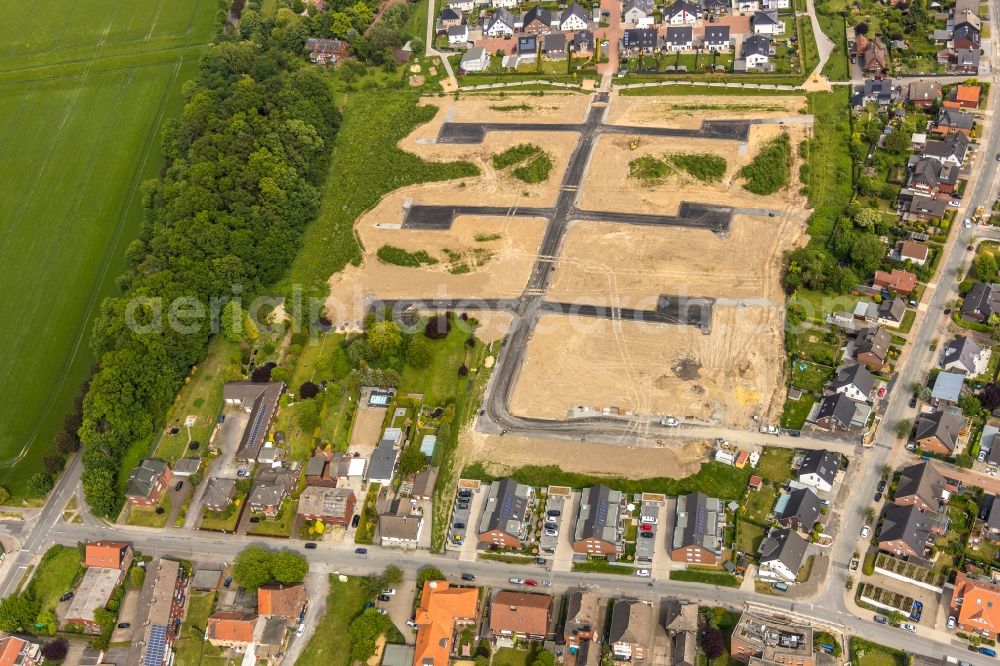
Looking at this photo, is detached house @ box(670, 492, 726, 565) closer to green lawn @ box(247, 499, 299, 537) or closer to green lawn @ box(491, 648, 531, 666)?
green lawn @ box(491, 648, 531, 666)

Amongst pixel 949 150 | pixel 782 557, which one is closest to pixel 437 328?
pixel 782 557

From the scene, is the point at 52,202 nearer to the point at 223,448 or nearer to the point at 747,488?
the point at 223,448

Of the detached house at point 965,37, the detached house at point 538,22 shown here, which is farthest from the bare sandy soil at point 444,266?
the detached house at point 965,37

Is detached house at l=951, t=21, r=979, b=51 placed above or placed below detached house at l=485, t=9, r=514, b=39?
above

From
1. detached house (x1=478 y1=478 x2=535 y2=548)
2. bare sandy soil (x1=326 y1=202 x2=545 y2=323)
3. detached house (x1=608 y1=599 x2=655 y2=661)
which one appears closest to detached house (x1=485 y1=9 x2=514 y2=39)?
bare sandy soil (x1=326 y1=202 x2=545 y2=323)

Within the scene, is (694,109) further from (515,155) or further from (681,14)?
(515,155)
